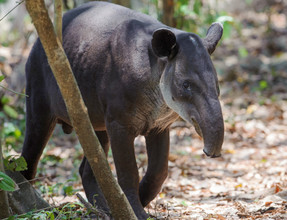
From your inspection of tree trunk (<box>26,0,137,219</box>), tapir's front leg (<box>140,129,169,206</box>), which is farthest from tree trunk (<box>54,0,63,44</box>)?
tapir's front leg (<box>140,129,169,206</box>)

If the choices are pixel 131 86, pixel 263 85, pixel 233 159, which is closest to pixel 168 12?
pixel 233 159

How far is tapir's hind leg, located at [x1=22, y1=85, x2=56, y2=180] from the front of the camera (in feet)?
16.3

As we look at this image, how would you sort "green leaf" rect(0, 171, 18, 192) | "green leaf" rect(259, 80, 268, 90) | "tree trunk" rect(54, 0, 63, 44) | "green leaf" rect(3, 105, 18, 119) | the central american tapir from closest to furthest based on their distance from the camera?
"tree trunk" rect(54, 0, 63, 44) < "green leaf" rect(0, 171, 18, 192) < the central american tapir < "green leaf" rect(3, 105, 18, 119) < "green leaf" rect(259, 80, 268, 90)

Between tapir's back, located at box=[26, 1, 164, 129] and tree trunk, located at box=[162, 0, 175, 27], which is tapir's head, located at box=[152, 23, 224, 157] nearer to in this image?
tapir's back, located at box=[26, 1, 164, 129]

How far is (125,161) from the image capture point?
13.8 feet

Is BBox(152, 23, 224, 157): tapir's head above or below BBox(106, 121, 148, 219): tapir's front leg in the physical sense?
above

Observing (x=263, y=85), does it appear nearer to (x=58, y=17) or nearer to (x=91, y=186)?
(x=91, y=186)

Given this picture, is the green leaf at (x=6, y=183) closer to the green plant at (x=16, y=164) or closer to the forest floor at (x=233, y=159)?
the green plant at (x=16, y=164)

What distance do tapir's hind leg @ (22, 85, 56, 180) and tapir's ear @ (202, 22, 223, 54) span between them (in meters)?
1.81

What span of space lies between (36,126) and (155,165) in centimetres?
133

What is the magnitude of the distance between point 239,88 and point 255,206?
273 inches

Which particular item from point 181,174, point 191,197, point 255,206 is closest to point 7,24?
point 181,174

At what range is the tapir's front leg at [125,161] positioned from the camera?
4152 millimetres

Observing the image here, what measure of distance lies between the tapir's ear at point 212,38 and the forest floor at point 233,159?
1.50 metres
